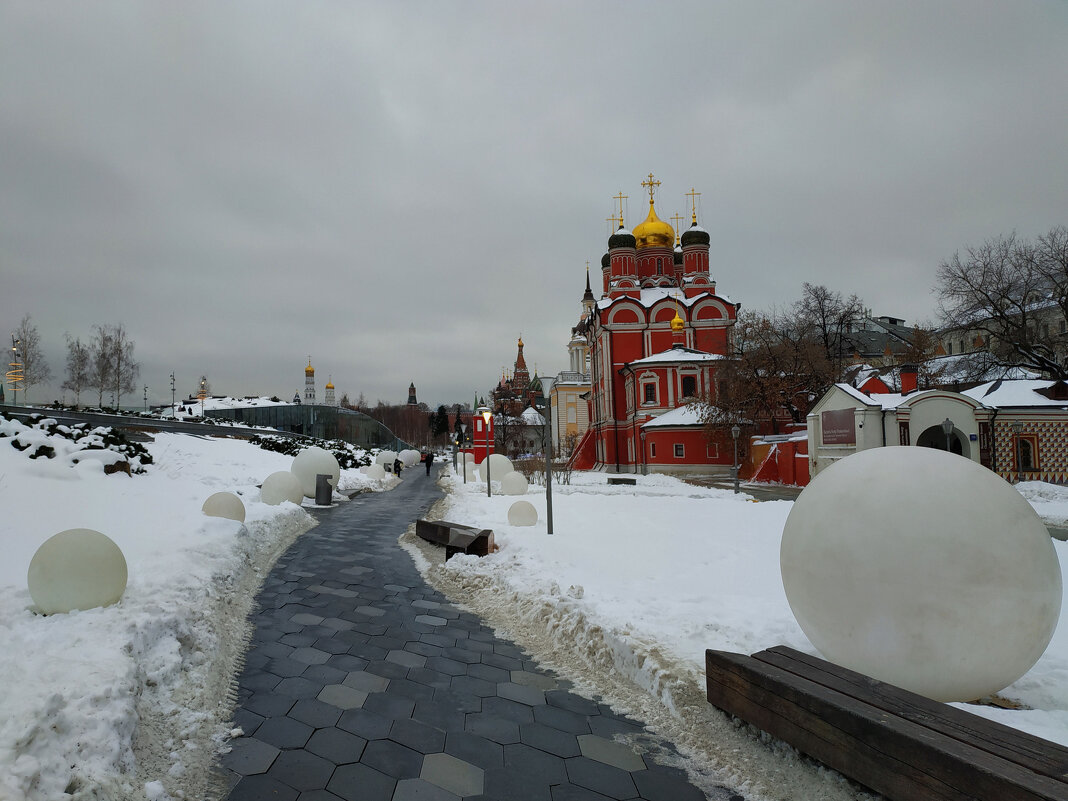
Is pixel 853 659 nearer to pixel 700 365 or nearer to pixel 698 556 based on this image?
pixel 698 556

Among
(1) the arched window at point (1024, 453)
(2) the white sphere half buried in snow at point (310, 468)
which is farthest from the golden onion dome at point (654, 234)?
(2) the white sphere half buried in snow at point (310, 468)

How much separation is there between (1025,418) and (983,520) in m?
26.6

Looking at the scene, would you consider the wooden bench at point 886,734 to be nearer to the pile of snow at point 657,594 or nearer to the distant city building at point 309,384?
the pile of snow at point 657,594

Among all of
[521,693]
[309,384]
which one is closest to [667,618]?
[521,693]

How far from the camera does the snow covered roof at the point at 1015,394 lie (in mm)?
24203

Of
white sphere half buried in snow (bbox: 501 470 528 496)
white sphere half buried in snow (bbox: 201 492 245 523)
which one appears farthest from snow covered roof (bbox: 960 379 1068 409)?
white sphere half buried in snow (bbox: 201 492 245 523)

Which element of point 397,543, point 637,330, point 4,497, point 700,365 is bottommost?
point 397,543

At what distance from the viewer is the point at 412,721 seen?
4.35m

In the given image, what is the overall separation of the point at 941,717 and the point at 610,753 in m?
1.94

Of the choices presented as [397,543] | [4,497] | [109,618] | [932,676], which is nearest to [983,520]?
[932,676]

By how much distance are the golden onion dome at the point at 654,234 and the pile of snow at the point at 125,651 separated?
159 feet

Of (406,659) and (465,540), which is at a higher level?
(465,540)

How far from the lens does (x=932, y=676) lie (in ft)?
11.9

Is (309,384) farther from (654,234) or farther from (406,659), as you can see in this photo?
(406,659)
